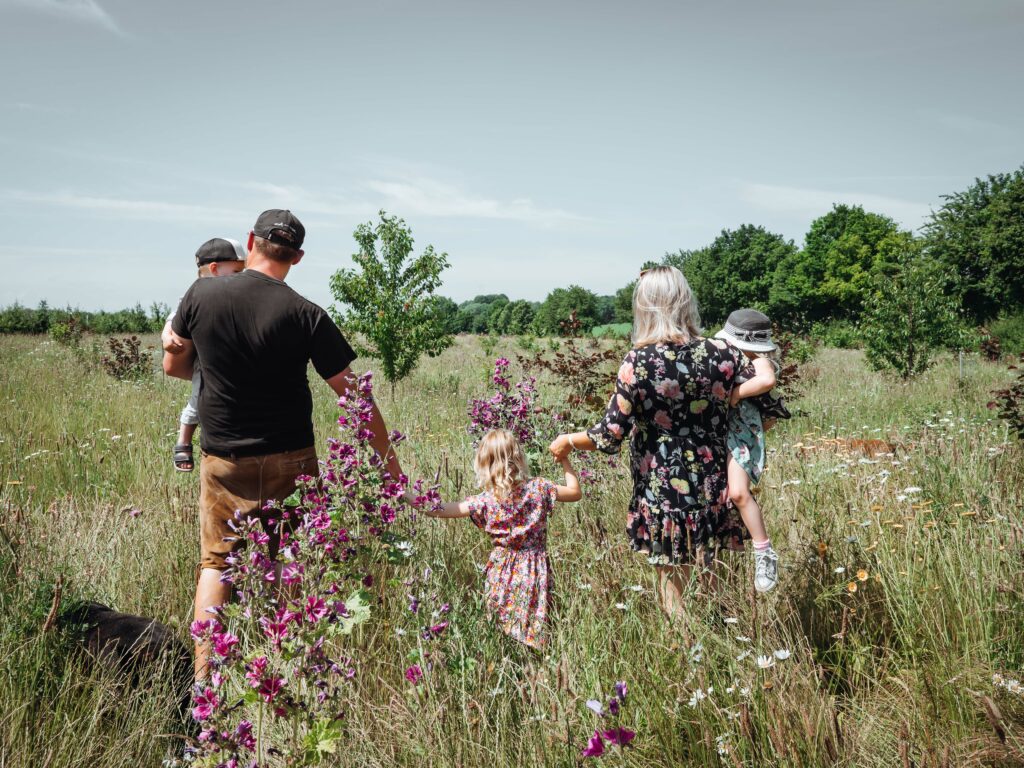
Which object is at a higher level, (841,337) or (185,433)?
(841,337)

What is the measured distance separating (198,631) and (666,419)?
6.30 feet

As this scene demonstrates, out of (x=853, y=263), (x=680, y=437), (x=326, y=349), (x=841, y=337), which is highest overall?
(x=853, y=263)

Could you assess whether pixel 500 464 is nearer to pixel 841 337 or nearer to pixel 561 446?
pixel 561 446

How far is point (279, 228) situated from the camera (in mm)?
2623

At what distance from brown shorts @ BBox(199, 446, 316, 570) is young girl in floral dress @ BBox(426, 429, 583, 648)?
0.68 m

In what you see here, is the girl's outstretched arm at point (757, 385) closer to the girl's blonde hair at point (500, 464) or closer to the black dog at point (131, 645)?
the girl's blonde hair at point (500, 464)

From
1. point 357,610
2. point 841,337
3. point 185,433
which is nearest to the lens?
point 357,610

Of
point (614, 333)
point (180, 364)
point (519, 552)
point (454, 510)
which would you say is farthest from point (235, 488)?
point (614, 333)

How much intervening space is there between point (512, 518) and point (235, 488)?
122 cm

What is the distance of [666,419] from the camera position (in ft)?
8.86

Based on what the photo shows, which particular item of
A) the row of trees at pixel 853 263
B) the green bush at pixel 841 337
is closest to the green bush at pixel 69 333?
the row of trees at pixel 853 263

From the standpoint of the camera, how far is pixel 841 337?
31.2 m

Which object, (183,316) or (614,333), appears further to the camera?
(614,333)

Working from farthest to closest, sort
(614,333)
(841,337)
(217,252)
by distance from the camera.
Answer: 1. (841,337)
2. (614,333)
3. (217,252)
